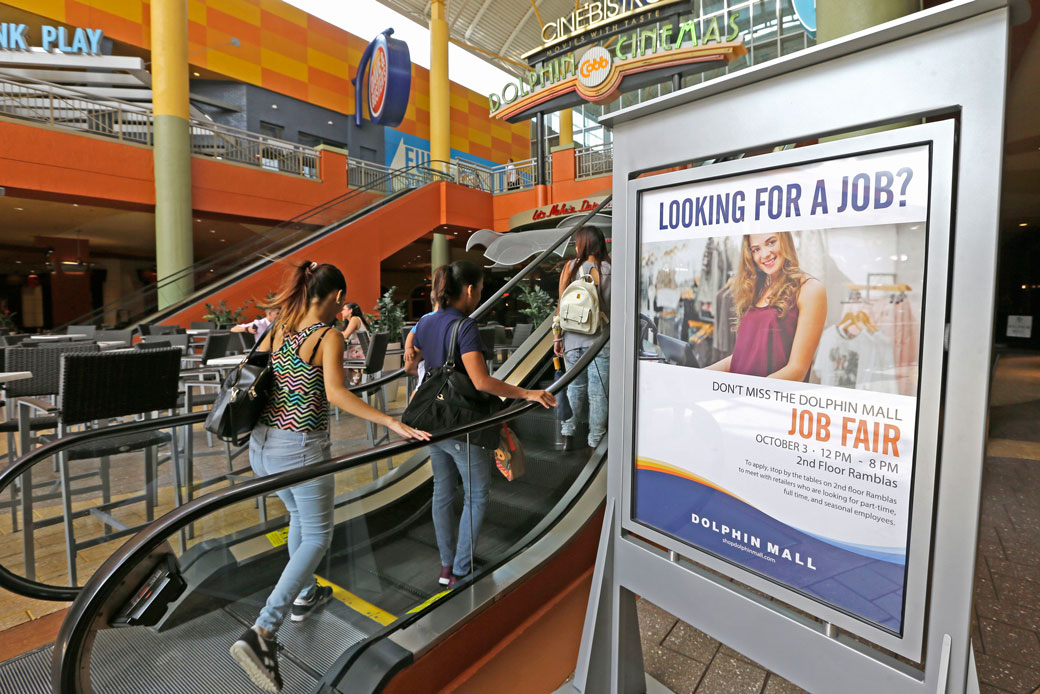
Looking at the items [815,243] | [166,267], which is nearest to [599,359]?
[815,243]

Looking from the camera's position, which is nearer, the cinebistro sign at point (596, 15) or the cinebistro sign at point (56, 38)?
the cinebistro sign at point (596, 15)

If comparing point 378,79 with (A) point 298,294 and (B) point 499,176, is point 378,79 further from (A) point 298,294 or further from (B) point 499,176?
(A) point 298,294

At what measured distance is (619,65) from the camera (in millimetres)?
10391

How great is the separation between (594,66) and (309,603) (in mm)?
11229

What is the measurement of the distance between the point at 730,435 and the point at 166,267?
11391 mm

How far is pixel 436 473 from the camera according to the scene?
7.18ft

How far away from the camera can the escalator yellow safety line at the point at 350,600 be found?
5.85 ft

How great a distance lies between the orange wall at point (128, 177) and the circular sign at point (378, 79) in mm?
1524

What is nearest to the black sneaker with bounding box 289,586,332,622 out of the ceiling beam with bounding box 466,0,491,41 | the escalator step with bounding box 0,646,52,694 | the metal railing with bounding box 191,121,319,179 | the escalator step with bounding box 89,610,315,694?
the escalator step with bounding box 89,610,315,694

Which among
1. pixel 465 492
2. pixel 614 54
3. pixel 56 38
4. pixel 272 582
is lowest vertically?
pixel 272 582

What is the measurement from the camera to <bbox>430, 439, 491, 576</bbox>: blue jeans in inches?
84.7

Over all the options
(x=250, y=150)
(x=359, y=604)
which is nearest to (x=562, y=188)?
(x=250, y=150)

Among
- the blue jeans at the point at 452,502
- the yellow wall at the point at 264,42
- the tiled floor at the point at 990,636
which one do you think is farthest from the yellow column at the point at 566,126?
the blue jeans at the point at 452,502

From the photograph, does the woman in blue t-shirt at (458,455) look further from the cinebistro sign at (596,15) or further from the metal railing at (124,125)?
the metal railing at (124,125)
